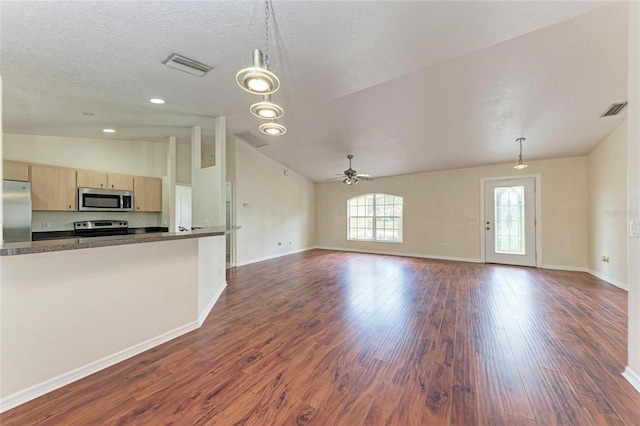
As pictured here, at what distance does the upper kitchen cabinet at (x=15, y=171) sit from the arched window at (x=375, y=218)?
7.51m

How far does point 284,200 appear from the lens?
296 inches

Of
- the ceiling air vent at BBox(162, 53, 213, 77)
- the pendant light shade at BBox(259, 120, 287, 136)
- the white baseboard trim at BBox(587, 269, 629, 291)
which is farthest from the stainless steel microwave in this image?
the white baseboard trim at BBox(587, 269, 629, 291)

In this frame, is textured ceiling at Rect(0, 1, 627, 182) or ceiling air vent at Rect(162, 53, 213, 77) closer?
textured ceiling at Rect(0, 1, 627, 182)

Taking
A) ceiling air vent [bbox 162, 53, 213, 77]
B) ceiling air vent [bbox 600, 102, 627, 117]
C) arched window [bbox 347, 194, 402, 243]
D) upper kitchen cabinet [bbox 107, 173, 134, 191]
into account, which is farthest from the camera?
arched window [bbox 347, 194, 402, 243]

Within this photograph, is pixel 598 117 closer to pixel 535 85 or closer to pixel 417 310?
pixel 535 85

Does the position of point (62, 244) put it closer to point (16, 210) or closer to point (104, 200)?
point (16, 210)

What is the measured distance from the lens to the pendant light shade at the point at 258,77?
63.0 inches

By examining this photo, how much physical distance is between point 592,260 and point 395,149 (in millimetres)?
4752

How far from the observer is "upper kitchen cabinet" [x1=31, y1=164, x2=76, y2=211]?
395 cm

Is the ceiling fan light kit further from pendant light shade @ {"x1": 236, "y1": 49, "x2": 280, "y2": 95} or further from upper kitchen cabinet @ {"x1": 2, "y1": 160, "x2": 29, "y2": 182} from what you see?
upper kitchen cabinet @ {"x1": 2, "y1": 160, "x2": 29, "y2": 182}

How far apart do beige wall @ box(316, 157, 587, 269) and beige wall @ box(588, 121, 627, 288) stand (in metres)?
0.29

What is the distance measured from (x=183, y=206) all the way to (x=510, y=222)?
8280mm

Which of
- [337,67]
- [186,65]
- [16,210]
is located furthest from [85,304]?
[16,210]

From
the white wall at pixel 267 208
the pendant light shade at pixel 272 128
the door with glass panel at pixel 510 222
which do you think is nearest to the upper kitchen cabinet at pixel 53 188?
the white wall at pixel 267 208
